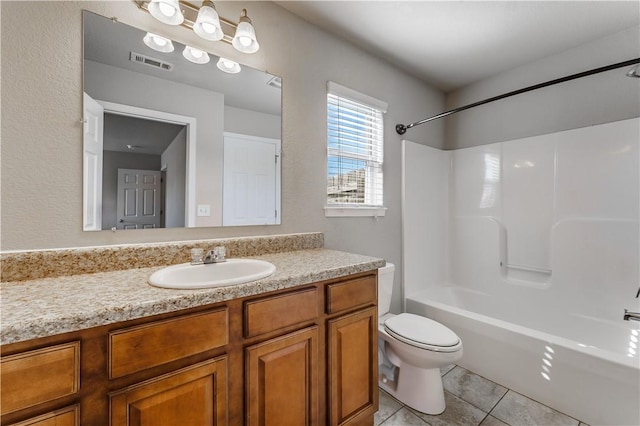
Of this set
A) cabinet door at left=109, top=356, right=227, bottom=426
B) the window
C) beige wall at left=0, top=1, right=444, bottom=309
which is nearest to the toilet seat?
beige wall at left=0, top=1, right=444, bottom=309

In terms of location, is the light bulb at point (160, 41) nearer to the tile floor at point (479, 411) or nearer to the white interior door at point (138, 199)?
the white interior door at point (138, 199)

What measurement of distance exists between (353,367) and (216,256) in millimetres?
873

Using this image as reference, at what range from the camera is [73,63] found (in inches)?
44.8

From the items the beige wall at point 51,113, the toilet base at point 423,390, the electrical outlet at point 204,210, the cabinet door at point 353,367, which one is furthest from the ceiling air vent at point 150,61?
the toilet base at point 423,390

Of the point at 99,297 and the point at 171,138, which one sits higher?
the point at 171,138

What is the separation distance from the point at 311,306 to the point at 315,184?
3.08 ft

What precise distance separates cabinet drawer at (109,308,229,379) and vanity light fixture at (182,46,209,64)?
4.20 ft

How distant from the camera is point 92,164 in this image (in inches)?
46.3

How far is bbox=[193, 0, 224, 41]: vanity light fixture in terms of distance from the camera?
125 cm

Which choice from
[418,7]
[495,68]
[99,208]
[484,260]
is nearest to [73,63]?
[99,208]

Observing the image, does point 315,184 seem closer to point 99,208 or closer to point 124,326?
point 99,208

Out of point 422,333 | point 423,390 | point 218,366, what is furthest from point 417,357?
point 218,366

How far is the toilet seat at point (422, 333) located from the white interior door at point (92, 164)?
1.71 meters

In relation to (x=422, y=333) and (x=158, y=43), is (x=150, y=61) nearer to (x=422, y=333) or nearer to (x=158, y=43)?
(x=158, y=43)
